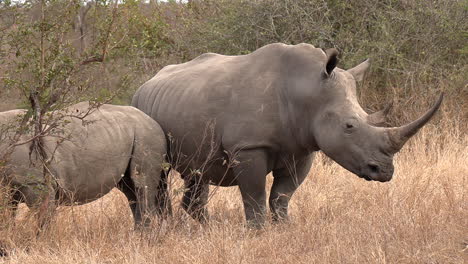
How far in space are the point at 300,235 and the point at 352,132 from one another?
105 cm

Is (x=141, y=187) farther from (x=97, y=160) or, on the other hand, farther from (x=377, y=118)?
(x=377, y=118)

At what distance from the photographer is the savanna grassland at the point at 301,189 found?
202 inches

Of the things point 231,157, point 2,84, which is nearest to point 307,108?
point 231,157

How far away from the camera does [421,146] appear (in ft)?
30.6

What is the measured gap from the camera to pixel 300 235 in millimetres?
5586

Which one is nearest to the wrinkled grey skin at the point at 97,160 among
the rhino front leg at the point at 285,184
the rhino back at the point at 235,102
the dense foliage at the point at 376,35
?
the rhino back at the point at 235,102

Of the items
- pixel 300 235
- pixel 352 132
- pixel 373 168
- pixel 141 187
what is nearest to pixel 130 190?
pixel 141 187

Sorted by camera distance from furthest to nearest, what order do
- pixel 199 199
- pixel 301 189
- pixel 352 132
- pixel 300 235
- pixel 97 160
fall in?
1. pixel 301 189
2. pixel 199 199
3. pixel 352 132
4. pixel 97 160
5. pixel 300 235

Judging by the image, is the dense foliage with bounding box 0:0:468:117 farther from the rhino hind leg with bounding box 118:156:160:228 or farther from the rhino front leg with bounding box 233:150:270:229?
the rhino front leg with bounding box 233:150:270:229

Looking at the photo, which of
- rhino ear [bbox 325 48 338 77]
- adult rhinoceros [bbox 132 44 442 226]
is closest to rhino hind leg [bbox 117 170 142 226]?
adult rhinoceros [bbox 132 44 442 226]

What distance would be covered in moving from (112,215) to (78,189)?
814mm

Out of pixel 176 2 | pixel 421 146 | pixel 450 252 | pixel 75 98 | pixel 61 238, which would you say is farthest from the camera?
pixel 176 2

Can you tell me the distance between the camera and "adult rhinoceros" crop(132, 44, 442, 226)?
6.21m

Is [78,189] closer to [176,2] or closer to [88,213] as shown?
[88,213]
